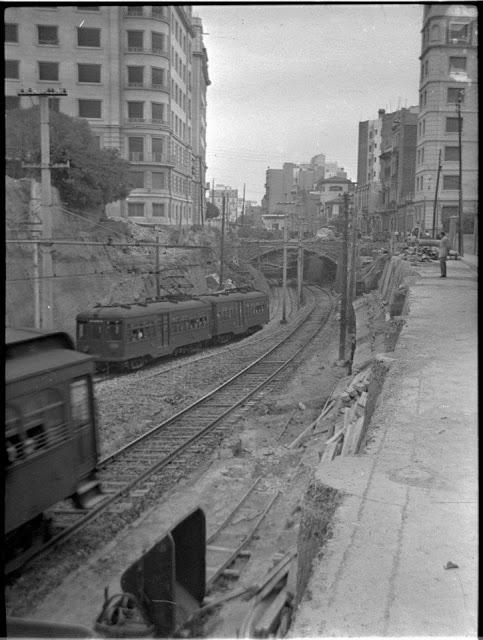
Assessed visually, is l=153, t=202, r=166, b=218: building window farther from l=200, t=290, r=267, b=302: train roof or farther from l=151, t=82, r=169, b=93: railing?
l=200, t=290, r=267, b=302: train roof

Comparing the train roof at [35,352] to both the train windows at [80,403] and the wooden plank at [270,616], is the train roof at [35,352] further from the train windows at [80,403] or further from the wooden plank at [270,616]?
the wooden plank at [270,616]

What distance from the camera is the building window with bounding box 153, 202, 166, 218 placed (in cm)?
454

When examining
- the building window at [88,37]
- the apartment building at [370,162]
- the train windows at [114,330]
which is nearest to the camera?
the building window at [88,37]

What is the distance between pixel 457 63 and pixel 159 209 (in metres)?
2.29

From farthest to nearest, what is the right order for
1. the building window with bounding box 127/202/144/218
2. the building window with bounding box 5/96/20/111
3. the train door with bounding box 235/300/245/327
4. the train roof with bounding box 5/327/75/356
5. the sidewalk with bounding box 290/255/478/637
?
the train door with bounding box 235/300/245/327, the building window with bounding box 127/202/144/218, the train roof with bounding box 5/327/75/356, the building window with bounding box 5/96/20/111, the sidewalk with bounding box 290/255/478/637

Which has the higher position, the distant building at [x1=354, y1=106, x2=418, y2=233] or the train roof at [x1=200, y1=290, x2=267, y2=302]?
the distant building at [x1=354, y1=106, x2=418, y2=233]

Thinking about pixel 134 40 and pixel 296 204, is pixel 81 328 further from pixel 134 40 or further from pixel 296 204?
pixel 296 204

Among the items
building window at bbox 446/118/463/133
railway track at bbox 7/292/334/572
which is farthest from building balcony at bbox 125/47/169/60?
railway track at bbox 7/292/334/572

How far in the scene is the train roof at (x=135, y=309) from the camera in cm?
491

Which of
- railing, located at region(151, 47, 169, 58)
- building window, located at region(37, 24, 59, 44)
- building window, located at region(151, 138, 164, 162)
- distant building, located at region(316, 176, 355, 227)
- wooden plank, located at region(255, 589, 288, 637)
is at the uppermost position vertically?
distant building, located at region(316, 176, 355, 227)

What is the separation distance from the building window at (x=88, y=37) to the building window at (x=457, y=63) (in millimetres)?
1741

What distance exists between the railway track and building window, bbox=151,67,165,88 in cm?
316

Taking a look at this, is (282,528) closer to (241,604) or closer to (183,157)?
(241,604)

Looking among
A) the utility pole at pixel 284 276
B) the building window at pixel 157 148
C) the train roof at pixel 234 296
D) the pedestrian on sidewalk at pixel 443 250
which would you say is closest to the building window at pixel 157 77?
the building window at pixel 157 148
